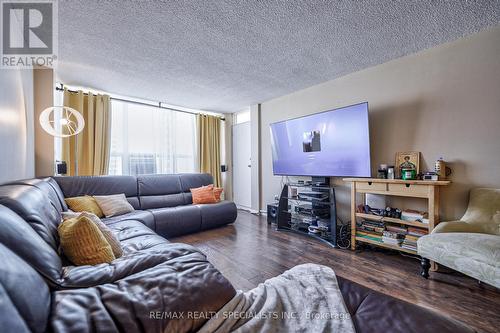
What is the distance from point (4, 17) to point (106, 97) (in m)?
2.00

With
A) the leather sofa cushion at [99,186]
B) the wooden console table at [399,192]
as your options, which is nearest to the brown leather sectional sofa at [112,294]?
the wooden console table at [399,192]

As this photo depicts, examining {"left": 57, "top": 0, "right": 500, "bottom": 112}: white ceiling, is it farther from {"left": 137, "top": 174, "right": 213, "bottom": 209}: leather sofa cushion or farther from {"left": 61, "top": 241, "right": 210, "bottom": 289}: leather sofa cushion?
{"left": 61, "top": 241, "right": 210, "bottom": 289}: leather sofa cushion

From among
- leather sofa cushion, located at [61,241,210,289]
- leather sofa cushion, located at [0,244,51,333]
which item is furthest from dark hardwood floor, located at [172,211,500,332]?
leather sofa cushion, located at [0,244,51,333]

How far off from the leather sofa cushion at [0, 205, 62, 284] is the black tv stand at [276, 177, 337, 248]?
2.59 meters

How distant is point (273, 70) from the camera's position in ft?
9.11

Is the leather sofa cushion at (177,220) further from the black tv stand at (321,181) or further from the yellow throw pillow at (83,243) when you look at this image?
the black tv stand at (321,181)

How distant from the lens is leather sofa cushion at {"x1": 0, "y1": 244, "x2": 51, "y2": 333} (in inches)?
18.3

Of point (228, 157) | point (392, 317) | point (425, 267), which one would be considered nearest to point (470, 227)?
point (425, 267)

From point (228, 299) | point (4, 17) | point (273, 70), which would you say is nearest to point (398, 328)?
point (228, 299)

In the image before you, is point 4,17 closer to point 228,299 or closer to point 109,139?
point 109,139

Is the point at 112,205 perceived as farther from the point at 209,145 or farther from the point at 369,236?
the point at 369,236

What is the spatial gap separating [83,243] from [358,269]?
7.31ft

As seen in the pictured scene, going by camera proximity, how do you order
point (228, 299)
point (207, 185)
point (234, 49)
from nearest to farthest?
point (228, 299) < point (234, 49) < point (207, 185)

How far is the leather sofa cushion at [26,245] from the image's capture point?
0.73 meters
